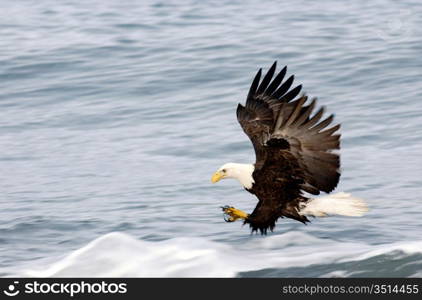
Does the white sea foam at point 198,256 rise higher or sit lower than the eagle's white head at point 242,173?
lower

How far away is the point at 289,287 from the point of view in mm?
8156

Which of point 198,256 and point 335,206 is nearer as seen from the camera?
point 335,206

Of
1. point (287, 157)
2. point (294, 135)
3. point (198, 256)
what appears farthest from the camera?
point (198, 256)

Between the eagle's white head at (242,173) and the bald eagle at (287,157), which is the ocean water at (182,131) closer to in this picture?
the bald eagle at (287,157)

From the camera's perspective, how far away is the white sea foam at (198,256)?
8914mm

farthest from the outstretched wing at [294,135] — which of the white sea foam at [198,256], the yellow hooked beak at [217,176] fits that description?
the white sea foam at [198,256]

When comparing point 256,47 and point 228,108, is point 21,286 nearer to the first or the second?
point 228,108

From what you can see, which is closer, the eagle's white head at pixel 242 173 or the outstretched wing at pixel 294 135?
the outstretched wing at pixel 294 135

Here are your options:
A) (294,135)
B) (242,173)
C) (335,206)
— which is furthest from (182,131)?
(294,135)

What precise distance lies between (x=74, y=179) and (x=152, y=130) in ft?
5.71

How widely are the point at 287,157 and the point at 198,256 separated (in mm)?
1486

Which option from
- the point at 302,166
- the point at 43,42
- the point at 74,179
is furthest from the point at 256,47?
the point at 302,166

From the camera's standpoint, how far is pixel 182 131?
12773 millimetres

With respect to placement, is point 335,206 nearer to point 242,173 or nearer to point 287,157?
point 287,157
